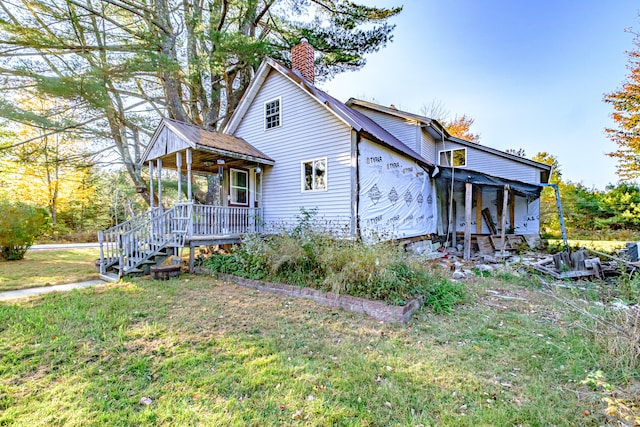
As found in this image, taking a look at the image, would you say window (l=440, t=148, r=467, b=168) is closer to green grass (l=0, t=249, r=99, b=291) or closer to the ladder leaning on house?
the ladder leaning on house

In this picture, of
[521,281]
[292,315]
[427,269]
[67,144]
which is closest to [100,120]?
[67,144]

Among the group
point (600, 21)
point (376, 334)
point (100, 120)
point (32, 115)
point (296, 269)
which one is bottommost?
point (376, 334)

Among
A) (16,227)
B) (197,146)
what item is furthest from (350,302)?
(16,227)

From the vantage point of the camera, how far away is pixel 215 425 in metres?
2.30

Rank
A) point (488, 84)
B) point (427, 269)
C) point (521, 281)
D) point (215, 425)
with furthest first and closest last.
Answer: point (488, 84)
point (521, 281)
point (427, 269)
point (215, 425)

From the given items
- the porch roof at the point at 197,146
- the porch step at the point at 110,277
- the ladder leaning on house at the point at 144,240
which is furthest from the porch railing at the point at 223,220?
the porch step at the point at 110,277

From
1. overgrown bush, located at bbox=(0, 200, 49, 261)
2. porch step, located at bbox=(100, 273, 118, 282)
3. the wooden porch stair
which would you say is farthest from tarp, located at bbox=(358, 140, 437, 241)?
overgrown bush, located at bbox=(0, 200, 49, 261)

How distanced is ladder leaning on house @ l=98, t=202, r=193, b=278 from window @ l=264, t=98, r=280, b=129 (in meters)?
4.56

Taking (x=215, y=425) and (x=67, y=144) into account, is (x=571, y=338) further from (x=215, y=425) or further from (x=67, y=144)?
(x=67, y=144)

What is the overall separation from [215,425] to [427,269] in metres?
4.92

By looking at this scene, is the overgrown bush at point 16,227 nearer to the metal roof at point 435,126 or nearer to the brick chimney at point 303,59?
the brick chimney at point 303,59

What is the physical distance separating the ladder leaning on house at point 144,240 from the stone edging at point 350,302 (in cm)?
297

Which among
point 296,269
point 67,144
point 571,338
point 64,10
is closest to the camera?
point 571,338

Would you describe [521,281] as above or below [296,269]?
below
